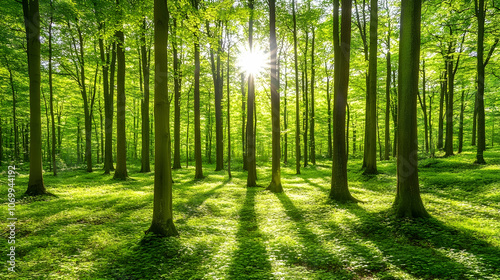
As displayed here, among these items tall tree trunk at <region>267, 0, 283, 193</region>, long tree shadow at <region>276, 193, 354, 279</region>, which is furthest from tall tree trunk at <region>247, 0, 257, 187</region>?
long tree shadow at <region>276, 193, 354, 279</region>

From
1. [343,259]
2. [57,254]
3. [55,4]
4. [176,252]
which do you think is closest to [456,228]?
[343,259]

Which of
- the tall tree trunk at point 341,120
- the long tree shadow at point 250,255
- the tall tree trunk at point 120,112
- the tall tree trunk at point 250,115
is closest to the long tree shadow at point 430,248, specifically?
the tall tree trunk at point 341,120


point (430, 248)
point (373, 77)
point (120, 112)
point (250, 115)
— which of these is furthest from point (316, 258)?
point (120, 112)

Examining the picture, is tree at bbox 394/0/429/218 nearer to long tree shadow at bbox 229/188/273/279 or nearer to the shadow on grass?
long tree shadow at bbox 229/188/273/279

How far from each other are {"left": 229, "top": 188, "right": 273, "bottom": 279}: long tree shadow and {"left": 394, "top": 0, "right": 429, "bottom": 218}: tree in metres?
3.96

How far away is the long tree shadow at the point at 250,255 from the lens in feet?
12.9

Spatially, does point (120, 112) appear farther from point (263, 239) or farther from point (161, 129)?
point (263, 239)

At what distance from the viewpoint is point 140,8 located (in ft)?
25.0

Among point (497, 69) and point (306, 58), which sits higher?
point (306, 58)

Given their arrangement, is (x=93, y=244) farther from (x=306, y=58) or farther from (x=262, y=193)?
Answer: (x=306, y=58)

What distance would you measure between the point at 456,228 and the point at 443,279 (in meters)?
2.70

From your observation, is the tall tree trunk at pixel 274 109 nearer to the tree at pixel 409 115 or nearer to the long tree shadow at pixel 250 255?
the long tree shadow at pixel 250 255

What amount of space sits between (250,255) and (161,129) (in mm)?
3448

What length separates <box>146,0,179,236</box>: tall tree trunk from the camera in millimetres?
5211
